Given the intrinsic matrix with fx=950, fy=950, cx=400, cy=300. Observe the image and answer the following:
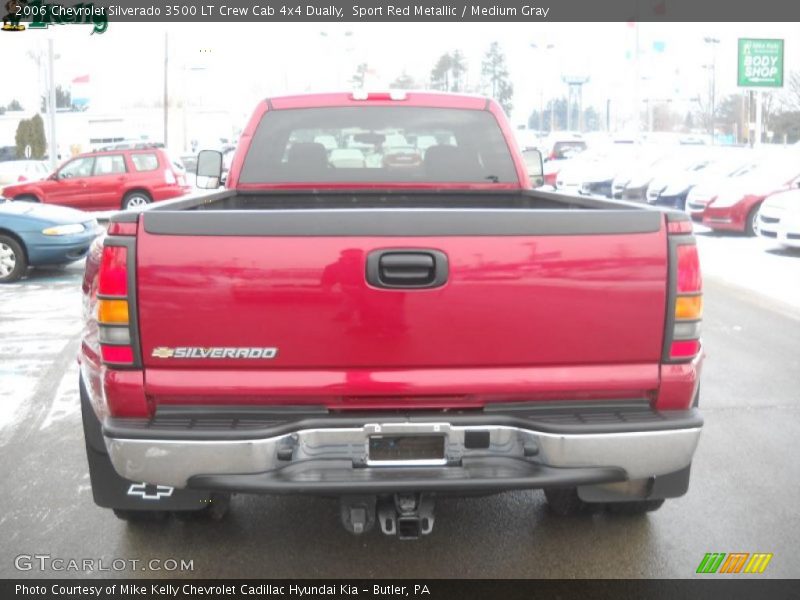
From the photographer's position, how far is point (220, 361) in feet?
10.5

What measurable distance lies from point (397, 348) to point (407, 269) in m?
0.27

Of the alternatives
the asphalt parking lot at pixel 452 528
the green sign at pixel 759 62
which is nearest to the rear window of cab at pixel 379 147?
the asphalt parking lot at pixel 452 528

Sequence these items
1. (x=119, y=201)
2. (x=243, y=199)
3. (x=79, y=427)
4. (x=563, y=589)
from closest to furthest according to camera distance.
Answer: (x=563, y=589) < (x=243, y=199) < (x=79, y=427) < (x=119, y=201)

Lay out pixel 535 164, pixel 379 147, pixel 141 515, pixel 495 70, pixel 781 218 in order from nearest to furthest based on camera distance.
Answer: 1. pixel 141 515
2. pixel 379 147
3. pixel 535 164
4. pixel 781 218
5. pixel 495 70

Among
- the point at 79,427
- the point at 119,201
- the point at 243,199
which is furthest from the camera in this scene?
the point at 119,201

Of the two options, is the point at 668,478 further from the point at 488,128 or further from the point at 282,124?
the point at 282,124

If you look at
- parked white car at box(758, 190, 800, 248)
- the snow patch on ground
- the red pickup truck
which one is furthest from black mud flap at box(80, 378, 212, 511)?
parked white car at box(758, 190, 800, 248)

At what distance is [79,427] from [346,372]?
3.35 metres

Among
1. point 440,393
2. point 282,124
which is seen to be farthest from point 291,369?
point 282,124

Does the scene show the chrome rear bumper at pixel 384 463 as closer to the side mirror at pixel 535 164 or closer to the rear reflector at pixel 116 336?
the rear reflector at pixel 116 336

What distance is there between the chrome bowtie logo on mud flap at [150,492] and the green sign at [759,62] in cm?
3350

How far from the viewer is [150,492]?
3.84 meters

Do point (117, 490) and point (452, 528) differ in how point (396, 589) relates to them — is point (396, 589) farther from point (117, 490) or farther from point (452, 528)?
point (117, 490)

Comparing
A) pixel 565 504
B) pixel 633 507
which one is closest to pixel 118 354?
pixel 565 504
